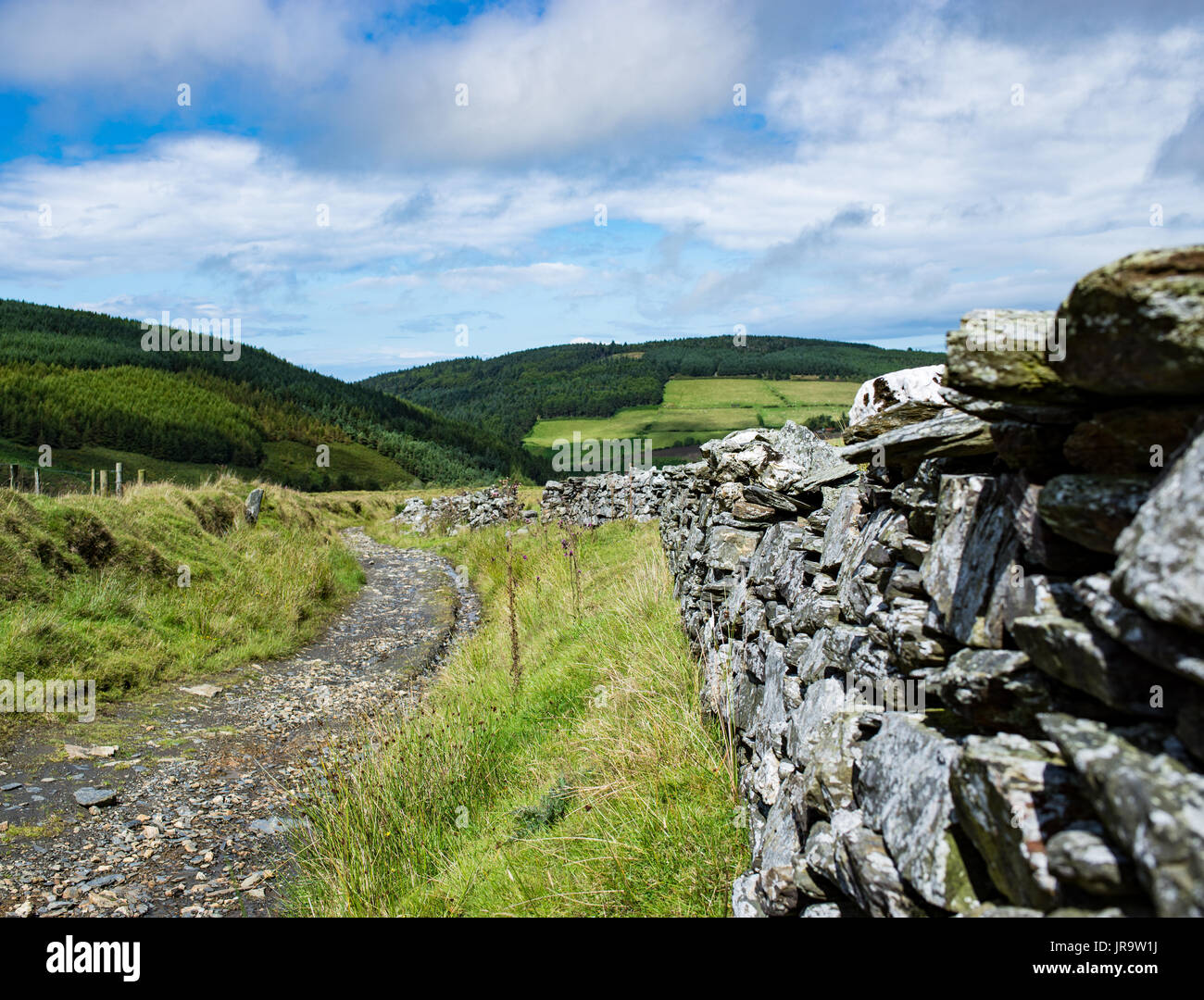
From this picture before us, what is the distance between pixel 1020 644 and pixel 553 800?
149 inches

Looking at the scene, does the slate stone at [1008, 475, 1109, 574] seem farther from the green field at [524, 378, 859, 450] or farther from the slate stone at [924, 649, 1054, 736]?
the green field at [524, 378, 859, 450]

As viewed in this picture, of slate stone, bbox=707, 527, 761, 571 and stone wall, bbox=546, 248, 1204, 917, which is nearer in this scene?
stone wall, bbox=546, 248, 1204, 917

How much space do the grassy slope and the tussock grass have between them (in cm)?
435

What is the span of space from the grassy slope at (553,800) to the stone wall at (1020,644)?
736 mm

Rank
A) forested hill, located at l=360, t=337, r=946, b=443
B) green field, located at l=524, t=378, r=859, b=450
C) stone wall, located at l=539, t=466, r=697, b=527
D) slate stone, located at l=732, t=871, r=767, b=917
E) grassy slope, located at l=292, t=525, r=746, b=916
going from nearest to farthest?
slate stone, located at l=732, t=871, r=767, b=917 → grassy slope, located at l=292, t=525, r=746, b=916 → stone wall, located at l=539, t=466, r=697, b=527 → green field, located at l=524, t=378, r=859, b=450 → forested hill, located at l=360, t=337, r=946, b=443

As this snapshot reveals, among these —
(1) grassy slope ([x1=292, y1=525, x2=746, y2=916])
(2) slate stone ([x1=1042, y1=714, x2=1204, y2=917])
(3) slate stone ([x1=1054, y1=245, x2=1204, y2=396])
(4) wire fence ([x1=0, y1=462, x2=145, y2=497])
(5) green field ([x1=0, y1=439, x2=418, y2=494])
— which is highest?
(5) green field ([x1=0, y1=439, x2=418, y2=494])

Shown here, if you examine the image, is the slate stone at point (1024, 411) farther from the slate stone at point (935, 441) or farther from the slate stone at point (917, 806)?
the slate stone at point (917, 806)

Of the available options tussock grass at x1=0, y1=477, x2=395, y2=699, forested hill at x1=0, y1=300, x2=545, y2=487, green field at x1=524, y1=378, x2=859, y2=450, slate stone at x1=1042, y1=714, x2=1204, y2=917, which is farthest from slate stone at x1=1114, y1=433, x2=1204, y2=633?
forested hill at x1=0, y1=300, x2=545, y2=487

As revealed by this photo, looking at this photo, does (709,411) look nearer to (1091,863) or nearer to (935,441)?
(935,441)

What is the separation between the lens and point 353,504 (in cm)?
4309

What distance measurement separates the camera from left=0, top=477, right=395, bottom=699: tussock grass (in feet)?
29.0

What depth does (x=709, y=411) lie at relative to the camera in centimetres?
9425
